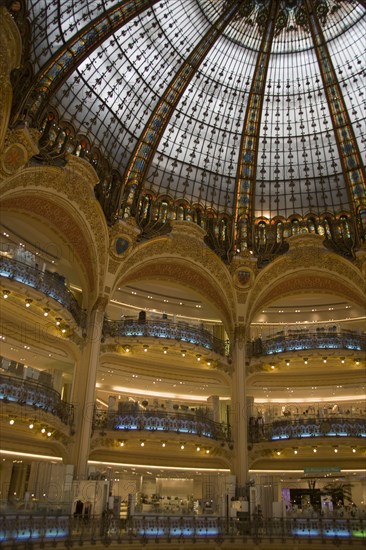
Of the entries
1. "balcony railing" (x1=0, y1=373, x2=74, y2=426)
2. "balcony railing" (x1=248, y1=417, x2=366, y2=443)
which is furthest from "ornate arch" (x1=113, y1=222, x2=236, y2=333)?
"balcony railing" (x1=0, y1=373, x2=74, y2=426)

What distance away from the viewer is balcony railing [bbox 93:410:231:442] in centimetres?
2575

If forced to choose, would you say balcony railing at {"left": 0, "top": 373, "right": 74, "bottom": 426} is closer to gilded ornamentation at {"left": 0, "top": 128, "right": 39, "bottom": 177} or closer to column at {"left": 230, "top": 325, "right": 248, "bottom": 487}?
gilded ornamentation at {"left": 0, "top": 128, "right": 39, "bottom": 177}

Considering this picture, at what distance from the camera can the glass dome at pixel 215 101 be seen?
83.7 ft

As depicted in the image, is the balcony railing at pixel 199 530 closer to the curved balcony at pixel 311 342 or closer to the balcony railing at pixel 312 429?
the balcony railing at pixel 312 429

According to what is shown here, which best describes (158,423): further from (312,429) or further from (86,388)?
(312,429)

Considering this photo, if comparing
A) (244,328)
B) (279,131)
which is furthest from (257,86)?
(244,328)

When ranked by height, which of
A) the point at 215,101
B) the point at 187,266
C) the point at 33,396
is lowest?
the point at 33,396

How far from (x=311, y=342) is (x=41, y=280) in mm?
16126

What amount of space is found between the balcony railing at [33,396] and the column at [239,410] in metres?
9.90

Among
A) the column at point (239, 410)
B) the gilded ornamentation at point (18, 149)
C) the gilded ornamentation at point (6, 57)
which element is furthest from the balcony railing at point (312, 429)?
the gilded ornamentation at point (6, 57)

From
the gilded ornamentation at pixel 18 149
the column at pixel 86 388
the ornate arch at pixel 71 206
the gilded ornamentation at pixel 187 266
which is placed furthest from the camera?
the gilded ornamentation at pixel 187 266

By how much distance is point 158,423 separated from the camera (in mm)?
26359

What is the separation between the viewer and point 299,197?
1302 inches

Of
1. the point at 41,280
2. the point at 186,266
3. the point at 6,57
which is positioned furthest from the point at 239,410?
the point at 6,57
